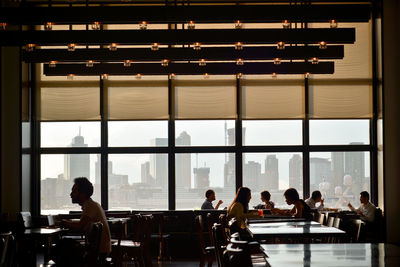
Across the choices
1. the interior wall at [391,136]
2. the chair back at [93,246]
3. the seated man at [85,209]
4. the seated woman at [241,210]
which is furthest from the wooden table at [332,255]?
the interior wall at [391,136]

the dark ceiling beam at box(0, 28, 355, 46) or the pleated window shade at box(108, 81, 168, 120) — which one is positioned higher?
the dark ceiling beam at box(0, 28, 355, 46)

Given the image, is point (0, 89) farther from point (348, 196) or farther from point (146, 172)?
point (348, 196)

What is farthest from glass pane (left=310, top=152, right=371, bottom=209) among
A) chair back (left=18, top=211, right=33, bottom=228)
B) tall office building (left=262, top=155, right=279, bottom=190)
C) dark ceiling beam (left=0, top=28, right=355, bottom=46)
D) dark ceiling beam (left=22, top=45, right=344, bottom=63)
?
chair back (left=18, top=211, right=33, bottom=228)

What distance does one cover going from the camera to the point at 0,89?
12.9 metres

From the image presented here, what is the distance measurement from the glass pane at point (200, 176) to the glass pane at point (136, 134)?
56 centimetres

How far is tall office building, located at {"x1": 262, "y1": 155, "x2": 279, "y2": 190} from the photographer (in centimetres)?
1348

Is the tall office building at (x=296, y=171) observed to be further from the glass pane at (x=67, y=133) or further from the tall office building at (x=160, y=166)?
the glass pane at (x=67, y=133)

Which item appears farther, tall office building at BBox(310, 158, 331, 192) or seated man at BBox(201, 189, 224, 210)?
tall office building at BBox(310, 158, 331, 192)

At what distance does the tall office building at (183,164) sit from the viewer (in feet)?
44.1

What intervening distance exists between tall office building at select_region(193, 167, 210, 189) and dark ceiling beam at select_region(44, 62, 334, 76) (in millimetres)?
3631

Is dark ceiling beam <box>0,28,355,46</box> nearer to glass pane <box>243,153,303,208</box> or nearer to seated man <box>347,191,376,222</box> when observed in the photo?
seated man <box>347,191,376,222</box>

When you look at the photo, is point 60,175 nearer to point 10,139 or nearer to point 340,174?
point 10,139

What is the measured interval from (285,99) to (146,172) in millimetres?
3328

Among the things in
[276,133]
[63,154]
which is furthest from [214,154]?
[63,154]
